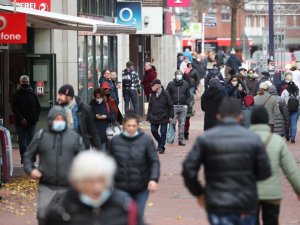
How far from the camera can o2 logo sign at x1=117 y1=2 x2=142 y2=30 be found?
30578 mm

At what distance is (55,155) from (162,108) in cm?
1135

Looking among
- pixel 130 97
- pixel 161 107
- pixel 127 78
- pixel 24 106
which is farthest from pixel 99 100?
pixel 130 97

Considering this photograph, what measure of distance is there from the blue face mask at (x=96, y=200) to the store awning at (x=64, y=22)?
10276 millimetres

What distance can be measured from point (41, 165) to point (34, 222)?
2.96m

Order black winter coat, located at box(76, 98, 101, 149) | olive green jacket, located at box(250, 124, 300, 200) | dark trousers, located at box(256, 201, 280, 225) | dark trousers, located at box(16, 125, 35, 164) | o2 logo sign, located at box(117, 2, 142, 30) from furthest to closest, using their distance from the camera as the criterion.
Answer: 1. o2 logo sign, located at box(117, 2, 142, 30)
2. dark trousers, located at box(16, 125, 35, 164)
3. black winter coat, located at box(76, 98, 101, 149)
4. dark trousers, located at box(256, 201, 280, 225)
5. olive green jacket, located at box(250, 124, 300, 200)

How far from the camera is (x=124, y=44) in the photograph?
31.8 meters

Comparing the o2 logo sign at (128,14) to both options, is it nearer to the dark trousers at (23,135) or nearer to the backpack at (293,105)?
the backpack at (293,105)

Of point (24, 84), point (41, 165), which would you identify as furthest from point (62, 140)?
point (24, 84)

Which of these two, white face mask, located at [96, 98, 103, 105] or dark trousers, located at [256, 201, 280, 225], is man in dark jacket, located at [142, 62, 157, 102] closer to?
white face mask, located at [96, 98, 103, 105]

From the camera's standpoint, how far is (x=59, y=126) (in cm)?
946

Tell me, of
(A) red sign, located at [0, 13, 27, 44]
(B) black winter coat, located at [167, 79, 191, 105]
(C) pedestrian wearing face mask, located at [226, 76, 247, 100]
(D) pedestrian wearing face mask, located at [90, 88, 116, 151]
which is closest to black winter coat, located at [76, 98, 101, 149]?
(A) red sign, located at [0, 13, 27, 44]

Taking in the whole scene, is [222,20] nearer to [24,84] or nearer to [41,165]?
[24,84]

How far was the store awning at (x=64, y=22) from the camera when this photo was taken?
16142mm

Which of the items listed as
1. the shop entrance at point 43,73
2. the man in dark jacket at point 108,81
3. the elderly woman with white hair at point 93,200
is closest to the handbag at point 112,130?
the shop entrance at point 43,73
